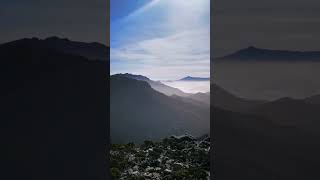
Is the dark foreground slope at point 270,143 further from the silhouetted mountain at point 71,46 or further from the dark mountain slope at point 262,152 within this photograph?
the silhouetted mountain at point 71,46

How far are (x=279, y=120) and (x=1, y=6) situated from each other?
101 inches

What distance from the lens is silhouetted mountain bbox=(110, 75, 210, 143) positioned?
15.7ft

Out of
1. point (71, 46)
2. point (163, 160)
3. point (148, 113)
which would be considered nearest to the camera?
point (71, 46)

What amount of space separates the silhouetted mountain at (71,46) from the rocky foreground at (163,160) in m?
1.28

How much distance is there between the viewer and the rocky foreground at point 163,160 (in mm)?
3963

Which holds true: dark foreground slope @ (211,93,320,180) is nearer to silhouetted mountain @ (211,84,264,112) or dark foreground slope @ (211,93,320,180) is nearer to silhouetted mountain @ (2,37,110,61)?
silhouetted mountain @ (211,84,264,112)

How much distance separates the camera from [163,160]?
13.8ft

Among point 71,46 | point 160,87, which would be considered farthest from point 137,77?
point 71,46

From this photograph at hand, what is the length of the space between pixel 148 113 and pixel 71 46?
188 cm

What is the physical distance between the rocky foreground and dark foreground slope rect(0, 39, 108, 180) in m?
0.77

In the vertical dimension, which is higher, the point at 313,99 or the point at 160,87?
the point at 160,87

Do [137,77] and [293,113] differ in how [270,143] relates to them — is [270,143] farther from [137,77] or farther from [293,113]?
[137,77]

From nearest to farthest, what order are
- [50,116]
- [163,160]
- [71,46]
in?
1. [50,116]
2. [71,46]
3. [163,160]

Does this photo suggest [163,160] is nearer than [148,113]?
Yes
